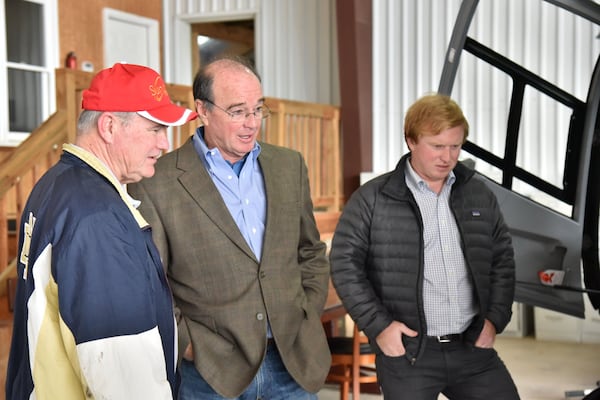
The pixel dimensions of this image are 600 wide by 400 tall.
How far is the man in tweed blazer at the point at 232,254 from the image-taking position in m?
2.26

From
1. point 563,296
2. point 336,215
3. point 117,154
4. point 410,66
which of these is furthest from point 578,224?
point 410,66

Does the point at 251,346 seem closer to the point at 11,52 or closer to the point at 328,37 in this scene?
the point at 11,52

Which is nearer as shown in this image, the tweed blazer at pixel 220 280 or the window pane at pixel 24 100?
the tweed blazer at pixel 220 280

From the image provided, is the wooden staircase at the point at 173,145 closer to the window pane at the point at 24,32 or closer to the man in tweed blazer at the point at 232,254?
the window pane at the point at 24,32

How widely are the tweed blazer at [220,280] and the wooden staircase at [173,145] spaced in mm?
2585

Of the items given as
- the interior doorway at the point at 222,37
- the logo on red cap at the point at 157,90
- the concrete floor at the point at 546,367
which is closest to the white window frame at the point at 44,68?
the interior doorway at the point at 222,37

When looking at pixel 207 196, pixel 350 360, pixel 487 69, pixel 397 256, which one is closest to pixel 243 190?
pixel 207 196

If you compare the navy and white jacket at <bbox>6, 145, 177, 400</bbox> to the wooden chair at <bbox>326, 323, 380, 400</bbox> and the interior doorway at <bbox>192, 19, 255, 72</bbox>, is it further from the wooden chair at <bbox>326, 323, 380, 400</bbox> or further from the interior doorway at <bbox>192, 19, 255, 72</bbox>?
the interior doorway at <bbox>192, 19, 255, 72</bbox>

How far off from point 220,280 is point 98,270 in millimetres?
765

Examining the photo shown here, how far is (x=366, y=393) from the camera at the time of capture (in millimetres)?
5441

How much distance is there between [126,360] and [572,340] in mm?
6695

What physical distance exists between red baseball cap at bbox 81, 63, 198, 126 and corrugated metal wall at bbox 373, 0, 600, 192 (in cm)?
616

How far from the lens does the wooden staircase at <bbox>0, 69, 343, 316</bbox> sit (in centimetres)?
470

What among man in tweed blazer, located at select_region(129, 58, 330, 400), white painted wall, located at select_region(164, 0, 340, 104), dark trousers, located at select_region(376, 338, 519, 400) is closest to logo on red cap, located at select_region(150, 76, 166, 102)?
man in tweed blazer, located at select_region(129, 58, 330, 400)
